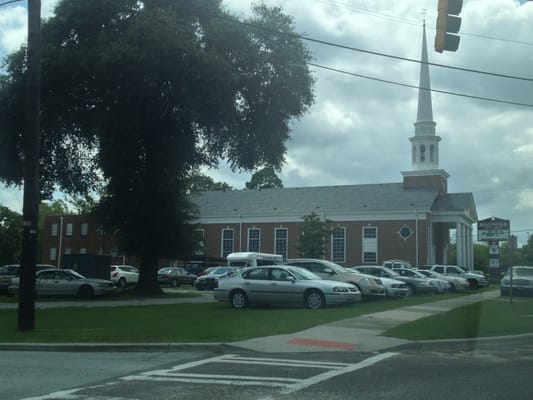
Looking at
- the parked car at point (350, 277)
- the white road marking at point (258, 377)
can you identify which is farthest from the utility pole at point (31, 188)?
the parked car at point (350, 277)

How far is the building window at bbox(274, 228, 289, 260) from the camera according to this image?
67.2 meters

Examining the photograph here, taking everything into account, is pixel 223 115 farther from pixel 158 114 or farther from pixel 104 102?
pixel 104 102

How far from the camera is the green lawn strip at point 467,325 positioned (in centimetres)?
1378

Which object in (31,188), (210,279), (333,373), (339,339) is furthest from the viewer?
(210,279)

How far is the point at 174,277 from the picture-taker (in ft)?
152

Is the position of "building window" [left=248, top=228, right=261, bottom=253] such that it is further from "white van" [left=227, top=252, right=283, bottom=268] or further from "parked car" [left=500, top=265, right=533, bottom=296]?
"parked car" [left=500, top=265, right=533, bottom=296]

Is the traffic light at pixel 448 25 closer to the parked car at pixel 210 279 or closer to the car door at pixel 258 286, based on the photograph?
the car door at pixel 258 286

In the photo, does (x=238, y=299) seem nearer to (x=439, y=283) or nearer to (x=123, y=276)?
(x=439, y=283)

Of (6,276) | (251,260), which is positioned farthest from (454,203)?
(6,276)

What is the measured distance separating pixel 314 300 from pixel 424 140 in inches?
1852

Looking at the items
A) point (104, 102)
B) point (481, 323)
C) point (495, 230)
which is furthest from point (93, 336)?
point (104, 102)

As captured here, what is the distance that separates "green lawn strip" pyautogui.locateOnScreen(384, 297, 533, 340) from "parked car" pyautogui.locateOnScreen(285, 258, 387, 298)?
3519 millimetres

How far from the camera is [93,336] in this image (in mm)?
13266

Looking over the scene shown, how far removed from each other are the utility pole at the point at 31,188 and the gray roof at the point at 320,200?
48844 mm
